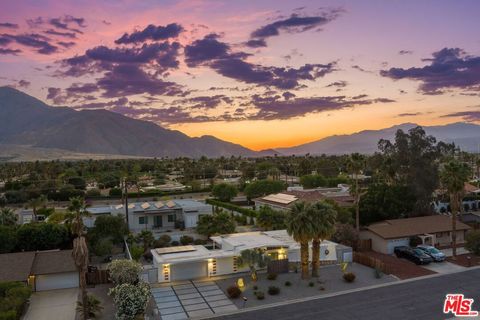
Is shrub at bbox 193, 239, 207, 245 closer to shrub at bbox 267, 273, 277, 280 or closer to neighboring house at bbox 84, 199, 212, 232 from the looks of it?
neighboring house at bbox 84, 199, 212, 232

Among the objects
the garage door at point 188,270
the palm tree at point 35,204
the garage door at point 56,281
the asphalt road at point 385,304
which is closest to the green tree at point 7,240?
the garage door at point 56,281

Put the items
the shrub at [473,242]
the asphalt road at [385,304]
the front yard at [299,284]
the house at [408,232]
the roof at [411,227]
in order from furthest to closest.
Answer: the roof at [411,227]
the house at [408,232]
the shrub at [473,242]
the front yard at [299,284]
the asphalt road at [385,304]

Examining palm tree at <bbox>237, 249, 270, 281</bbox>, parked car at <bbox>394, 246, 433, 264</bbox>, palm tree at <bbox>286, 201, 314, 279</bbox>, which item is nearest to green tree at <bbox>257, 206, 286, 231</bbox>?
palm tree at <bbox>237, 249, 270, 281</bbox>

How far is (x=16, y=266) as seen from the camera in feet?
122

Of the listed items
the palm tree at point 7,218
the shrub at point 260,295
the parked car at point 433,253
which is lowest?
the shrub at point 260,295

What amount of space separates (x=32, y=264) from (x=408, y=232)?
3756 cm

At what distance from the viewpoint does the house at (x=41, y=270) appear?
3669 centimetres

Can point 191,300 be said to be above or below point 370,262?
below

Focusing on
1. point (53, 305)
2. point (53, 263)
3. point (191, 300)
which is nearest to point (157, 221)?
point (53, 263)

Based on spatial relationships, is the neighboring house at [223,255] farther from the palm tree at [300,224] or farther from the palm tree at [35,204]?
the palm tree at [35,204]

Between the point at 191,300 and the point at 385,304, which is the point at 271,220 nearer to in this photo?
the point at 191,300

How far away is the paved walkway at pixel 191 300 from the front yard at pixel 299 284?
92cm

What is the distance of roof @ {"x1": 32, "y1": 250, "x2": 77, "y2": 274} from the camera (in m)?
37.5

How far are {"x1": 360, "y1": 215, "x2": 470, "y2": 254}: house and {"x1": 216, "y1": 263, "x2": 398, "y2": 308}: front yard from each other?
25.4ft
